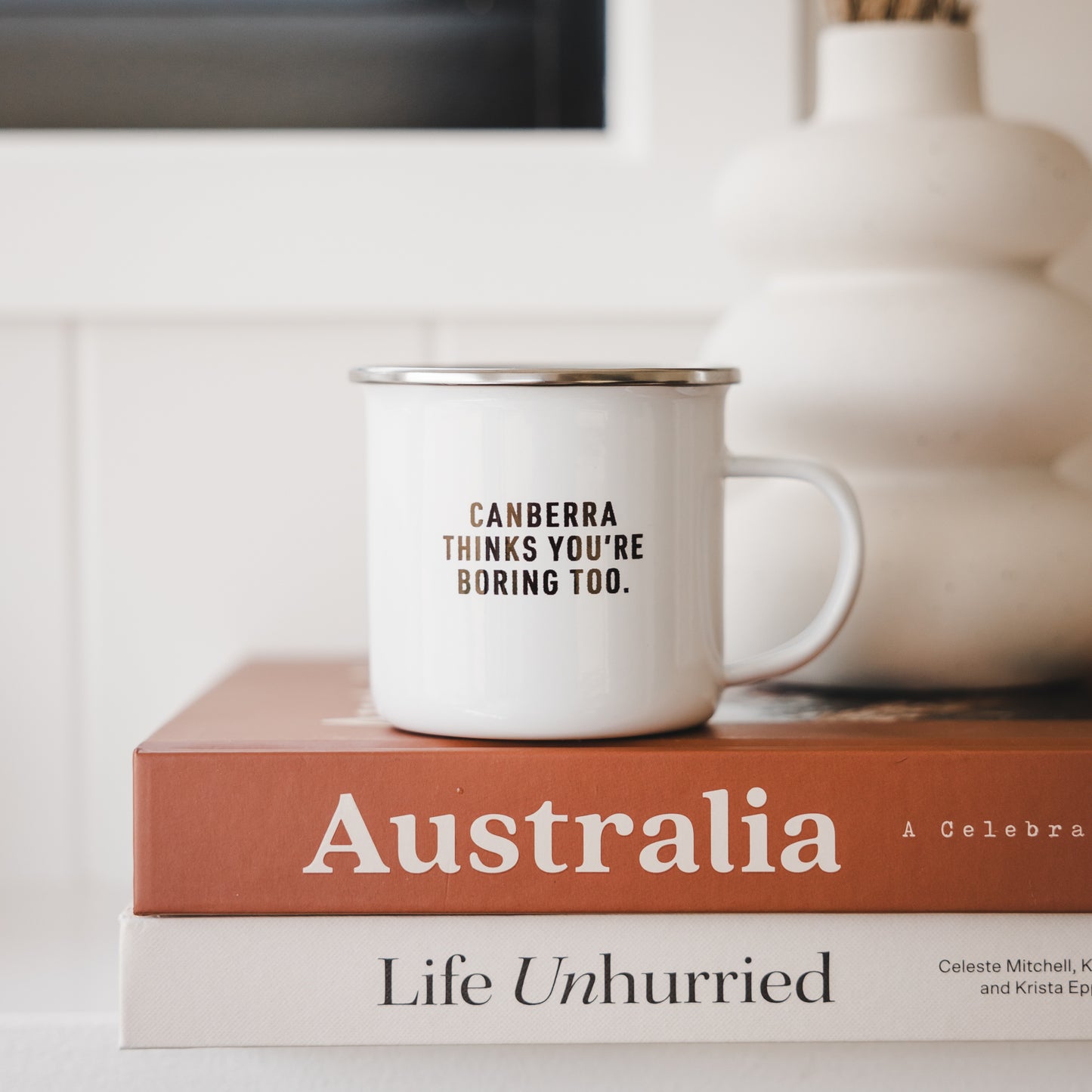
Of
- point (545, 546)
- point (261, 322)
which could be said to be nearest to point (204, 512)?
point (261, 322)

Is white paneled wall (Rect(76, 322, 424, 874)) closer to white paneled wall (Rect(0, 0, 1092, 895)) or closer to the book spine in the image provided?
white paneled wall (Rect(0, 0, 1092, 895))

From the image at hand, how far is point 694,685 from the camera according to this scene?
18.0 inches

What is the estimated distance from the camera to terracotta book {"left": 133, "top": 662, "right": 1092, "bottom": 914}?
427 millimetres

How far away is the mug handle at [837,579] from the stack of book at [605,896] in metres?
0.06

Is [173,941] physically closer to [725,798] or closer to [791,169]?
[725,798]

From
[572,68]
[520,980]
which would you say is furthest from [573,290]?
[520,980]

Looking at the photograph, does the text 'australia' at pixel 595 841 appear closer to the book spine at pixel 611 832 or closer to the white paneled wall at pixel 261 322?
the book spine at pixel 611 832

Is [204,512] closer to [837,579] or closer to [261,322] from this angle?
[261,322]

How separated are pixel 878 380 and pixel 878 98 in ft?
0.39

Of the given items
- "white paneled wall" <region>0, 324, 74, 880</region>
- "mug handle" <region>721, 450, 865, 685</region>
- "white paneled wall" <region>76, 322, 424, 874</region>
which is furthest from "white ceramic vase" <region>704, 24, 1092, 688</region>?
"white paneled wall" <region>0, 324, 74, 880</region>

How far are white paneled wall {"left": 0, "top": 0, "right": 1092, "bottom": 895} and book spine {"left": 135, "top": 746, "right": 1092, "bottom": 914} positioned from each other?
248 mm

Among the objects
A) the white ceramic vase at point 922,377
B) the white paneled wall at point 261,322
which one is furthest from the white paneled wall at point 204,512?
the white ceramic vase at point 922,377

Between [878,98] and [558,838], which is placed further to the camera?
[878,98]

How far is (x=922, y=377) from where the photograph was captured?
1.71 feet
